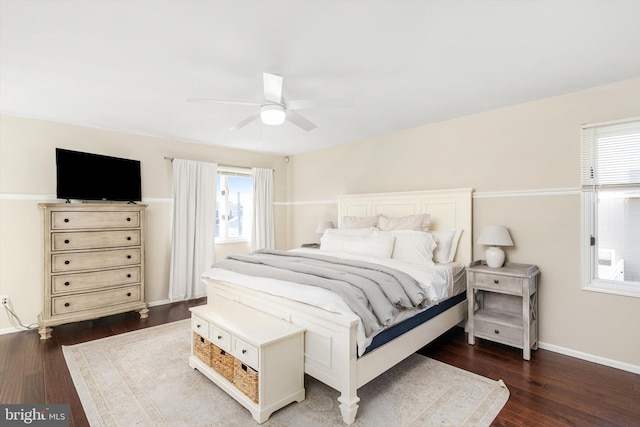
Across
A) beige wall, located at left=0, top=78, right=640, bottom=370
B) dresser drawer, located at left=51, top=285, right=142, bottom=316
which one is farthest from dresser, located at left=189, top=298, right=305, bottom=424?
beige wall, located at left=0, top=78, right=640, bottom=370

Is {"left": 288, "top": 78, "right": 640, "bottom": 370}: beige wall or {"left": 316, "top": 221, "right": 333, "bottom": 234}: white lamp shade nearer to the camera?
{"left": 288, "top": 78, "right": 640, "bottom": 370}: beige wall

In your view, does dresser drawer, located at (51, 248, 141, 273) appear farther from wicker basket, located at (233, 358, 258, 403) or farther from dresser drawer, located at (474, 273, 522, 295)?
dresser drawer, located at (474, 273, 522, 295)

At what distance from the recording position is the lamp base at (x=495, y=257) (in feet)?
10.1

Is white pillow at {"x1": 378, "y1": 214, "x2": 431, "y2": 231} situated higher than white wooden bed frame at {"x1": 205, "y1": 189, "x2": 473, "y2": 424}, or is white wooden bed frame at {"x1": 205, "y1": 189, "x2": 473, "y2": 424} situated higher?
white pillow at {"x1": 378, "y1": 214, "x2": 431, "y2": 231}

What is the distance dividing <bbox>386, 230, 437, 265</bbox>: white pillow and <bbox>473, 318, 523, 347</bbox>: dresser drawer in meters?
0.75

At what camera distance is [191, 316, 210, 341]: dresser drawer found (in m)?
2.44

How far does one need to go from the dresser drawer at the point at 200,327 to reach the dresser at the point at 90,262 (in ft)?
5.76

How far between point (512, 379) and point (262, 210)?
4.28m

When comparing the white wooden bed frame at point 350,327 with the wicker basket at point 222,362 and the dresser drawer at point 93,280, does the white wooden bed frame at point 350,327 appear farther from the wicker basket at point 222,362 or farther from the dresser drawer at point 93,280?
the dresser drawer at point 93,280

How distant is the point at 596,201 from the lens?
277 cm

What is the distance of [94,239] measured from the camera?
356 centimetres

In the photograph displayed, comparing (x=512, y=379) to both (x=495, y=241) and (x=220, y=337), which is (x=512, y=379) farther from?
(x=220, y=337)

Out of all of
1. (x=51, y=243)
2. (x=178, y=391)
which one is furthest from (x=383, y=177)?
(x=51, y=243)

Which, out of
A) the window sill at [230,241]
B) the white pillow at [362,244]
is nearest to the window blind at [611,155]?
the white pillow at [362,244]
